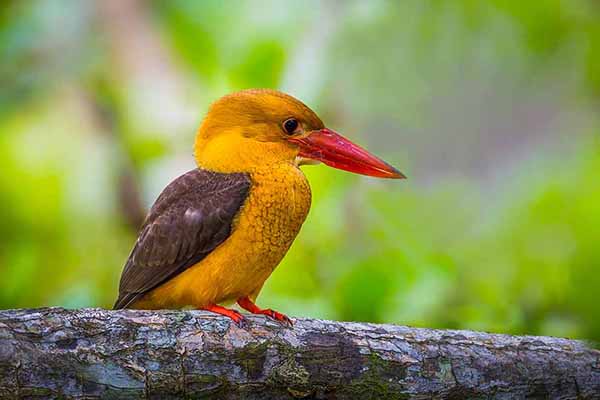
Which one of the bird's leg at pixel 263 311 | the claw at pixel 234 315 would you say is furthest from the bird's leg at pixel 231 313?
the bird's leg at pixel 263 311

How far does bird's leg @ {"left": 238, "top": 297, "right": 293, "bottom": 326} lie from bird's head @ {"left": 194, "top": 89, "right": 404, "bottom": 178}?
0.45 m

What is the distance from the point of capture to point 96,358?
2275mm

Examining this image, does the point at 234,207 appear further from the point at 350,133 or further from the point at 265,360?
the point at 350,133

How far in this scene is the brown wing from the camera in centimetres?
285

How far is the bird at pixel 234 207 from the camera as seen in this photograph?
2830 millimetres

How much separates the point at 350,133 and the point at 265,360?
2.35m

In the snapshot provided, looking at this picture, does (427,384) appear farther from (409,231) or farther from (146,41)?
(146,41)

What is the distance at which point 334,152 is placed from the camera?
3.11 metres

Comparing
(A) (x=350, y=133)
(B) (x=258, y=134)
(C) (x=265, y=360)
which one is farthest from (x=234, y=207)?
(A) (x=350, y=133)

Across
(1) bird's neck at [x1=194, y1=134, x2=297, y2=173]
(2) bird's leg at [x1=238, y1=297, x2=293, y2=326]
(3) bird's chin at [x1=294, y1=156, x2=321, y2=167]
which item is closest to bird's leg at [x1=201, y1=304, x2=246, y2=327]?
(2) bird's leg at [x1=238, y1=297, x2=293, y2=326]

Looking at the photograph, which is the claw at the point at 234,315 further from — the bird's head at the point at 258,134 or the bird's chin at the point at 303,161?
the bird's chin at the point at 303,161

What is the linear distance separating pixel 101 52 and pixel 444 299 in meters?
2.83

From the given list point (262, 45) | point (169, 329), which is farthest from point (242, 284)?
point (262, 45)

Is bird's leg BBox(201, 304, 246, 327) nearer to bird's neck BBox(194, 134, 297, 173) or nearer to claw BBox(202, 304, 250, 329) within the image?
claw BBox(202, 304, 250, 329)
